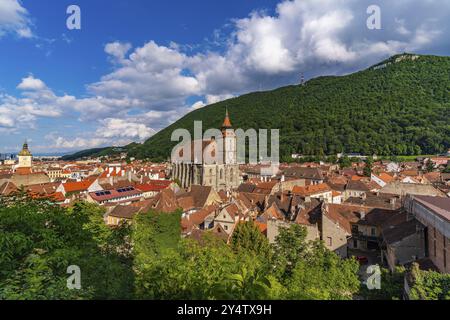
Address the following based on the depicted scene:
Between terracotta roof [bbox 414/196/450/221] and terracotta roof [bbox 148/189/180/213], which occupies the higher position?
terracotta roof [bbox 414/196/450/221]

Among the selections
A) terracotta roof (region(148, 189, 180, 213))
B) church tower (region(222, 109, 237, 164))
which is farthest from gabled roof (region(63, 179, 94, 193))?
church tower (region(222, 109, 237, 164))

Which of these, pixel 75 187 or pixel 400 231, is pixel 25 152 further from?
pixel 400 231

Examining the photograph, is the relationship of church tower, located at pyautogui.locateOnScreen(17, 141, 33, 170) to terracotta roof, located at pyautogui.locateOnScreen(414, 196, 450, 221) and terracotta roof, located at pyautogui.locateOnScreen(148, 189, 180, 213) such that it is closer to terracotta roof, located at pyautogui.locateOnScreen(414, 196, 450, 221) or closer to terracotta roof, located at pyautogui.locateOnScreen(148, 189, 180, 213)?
terracotta roof, located at pyautogui.locateOnScreen(148, 189, 180, 213)

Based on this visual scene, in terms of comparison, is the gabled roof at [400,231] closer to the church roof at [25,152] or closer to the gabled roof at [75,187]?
the gabled roof at [75,187]

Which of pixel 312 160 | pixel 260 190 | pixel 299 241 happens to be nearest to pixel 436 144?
pixel 312 160

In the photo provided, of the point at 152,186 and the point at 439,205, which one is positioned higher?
the point at 439,205

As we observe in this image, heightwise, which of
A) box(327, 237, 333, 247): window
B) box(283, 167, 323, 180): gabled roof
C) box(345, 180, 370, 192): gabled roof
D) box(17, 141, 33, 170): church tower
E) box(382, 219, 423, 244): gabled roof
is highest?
box(17, 141, 33, 170): church tower

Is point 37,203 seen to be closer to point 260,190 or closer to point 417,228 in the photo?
point 417,228

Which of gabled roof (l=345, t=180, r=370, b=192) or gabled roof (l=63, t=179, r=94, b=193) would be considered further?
gabled roof (l=63, t=179, r=94, b=193)

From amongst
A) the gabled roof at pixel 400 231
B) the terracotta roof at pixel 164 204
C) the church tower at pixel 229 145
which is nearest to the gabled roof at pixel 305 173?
the church tower at pixel 229 145

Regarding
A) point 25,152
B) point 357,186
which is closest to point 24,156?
point 25,152

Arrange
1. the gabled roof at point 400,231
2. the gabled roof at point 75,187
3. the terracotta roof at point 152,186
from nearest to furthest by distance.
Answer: the gabled roof at point 400,231 < the gabled roof at point 75,187 < the terracotta roof at point 152,186
